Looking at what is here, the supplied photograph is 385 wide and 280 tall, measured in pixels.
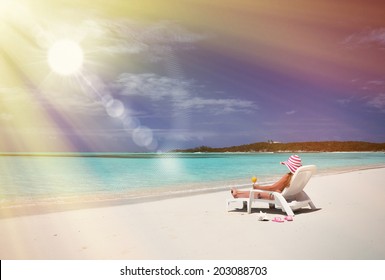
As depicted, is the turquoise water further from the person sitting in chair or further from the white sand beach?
the person sitting in chair

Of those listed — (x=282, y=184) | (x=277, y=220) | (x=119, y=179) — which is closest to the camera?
(x=277, y=220)

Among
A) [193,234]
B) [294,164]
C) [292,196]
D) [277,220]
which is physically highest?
[294,164]

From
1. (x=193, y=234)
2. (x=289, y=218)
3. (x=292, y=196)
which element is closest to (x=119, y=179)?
(x=292, y=196)

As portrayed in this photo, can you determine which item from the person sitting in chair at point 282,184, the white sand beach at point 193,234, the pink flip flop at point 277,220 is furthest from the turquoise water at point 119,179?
the pink flip flop at point 277,220

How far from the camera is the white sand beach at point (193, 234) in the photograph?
199 inches

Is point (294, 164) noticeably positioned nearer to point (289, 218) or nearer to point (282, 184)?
point (282, 184)

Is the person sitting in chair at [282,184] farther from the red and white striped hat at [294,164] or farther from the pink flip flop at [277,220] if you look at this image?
the pink flip flop at [277,220]

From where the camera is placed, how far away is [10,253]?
17.1 ft

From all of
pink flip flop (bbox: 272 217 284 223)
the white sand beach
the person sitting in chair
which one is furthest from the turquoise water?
pink flip flop (bbox: 272 217 284 223)

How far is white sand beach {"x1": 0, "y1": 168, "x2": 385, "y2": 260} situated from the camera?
5055mm

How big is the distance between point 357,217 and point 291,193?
4.00ft

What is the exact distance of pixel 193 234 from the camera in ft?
19.4
